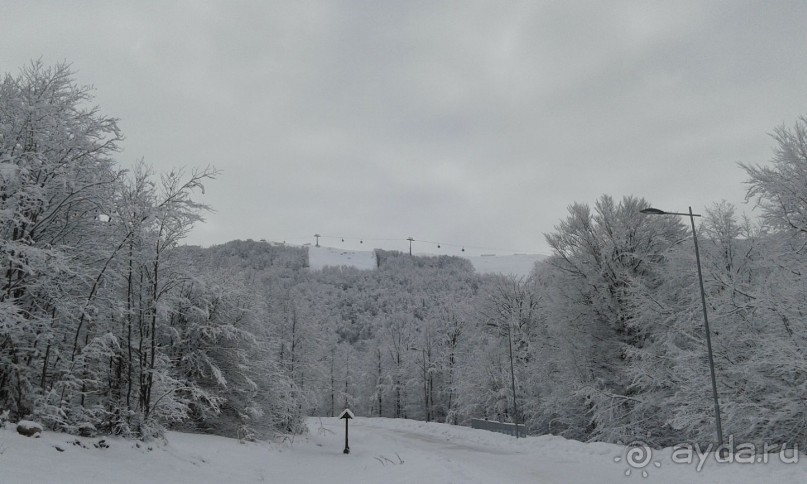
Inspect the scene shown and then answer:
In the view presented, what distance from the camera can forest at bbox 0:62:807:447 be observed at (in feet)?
38.1

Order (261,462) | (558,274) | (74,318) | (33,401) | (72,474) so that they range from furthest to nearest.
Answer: (558,274)
(261,462)
(74,318)
(33,401)
(72,474)

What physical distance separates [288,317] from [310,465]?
2015 cm

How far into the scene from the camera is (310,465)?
19.8 metres

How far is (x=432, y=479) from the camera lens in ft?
39.2

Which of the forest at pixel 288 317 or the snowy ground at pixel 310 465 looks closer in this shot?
the snowy ground at pixel 310 465

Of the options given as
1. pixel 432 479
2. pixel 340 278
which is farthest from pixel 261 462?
pixel 340 278

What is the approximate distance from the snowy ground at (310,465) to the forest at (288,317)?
1.30 m

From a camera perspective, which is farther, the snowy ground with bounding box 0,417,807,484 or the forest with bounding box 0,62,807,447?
the forest with bounding box 0,62,807,447

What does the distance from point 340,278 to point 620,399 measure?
134 m

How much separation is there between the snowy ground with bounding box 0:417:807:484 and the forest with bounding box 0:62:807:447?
4.26 ft

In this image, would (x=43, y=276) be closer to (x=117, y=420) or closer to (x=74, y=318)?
(x=74, y=318)

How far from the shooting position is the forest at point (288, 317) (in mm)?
11609

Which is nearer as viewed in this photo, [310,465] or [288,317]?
[310,465]

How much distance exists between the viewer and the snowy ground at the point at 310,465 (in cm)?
906
